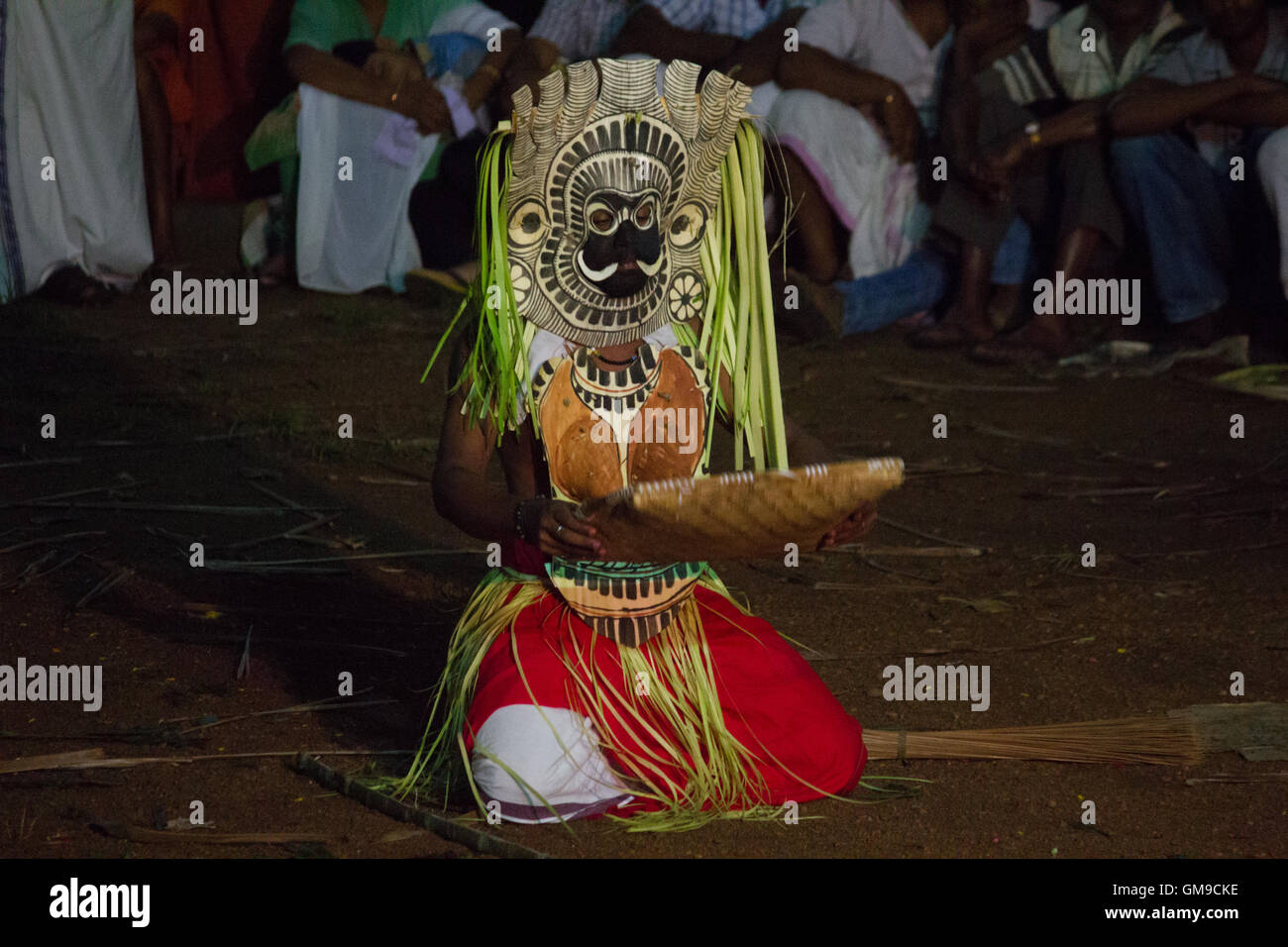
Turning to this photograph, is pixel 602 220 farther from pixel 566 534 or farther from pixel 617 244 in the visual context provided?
pixel 566 534

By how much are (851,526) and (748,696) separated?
1.41 ft

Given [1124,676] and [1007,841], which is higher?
[1124,676]

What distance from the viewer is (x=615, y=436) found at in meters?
2.94

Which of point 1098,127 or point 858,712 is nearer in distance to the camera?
point 858,712

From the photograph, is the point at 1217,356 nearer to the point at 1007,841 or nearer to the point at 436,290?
the point at 436,290

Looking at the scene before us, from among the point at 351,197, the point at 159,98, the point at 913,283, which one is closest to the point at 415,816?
the point at 913,283

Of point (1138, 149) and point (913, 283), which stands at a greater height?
point (1138, 149)

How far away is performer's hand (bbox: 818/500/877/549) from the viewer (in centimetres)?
270

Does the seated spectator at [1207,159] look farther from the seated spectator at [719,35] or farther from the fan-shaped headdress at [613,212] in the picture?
the fan-shaped headdress at [613,212]

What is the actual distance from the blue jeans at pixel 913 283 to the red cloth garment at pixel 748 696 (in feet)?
14.4

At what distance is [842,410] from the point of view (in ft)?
20.0

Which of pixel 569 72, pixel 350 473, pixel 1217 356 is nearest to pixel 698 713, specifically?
pixel 569 72

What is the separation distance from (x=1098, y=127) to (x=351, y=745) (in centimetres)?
502

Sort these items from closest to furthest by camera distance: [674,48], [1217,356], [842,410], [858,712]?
[858,712] → [842,410] → [1217,356] → [674,48]
